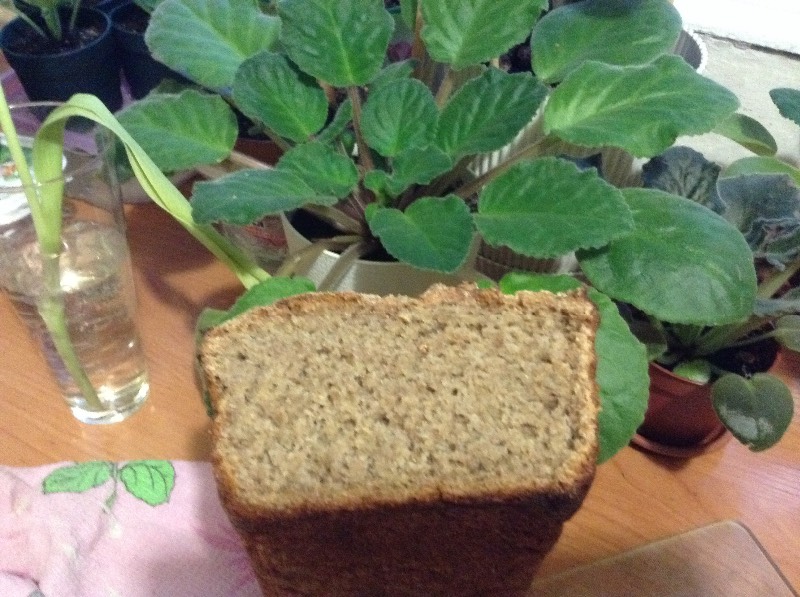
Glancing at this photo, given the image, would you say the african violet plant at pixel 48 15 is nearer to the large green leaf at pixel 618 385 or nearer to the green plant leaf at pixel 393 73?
the green plant leaf at pixel 393 73

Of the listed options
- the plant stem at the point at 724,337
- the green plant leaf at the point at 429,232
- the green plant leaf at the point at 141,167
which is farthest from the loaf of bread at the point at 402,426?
the plant stem at the point at 724,337

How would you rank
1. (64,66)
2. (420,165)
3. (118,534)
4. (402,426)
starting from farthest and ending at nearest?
(64,66) → (118,534) → (420,165) → (402,426)

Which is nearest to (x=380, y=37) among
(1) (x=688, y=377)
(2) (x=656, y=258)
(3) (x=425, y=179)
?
(3) (x=425, y=179)

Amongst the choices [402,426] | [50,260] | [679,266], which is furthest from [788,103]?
[50,260]

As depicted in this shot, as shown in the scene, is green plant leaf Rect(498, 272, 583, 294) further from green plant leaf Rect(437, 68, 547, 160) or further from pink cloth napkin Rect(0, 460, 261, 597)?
pink cloth napkin Rect(0, 460, 261, 597)

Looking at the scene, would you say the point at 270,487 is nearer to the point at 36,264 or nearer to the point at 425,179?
the point at 425,179

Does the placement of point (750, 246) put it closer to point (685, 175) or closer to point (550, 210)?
point (685, 175)
